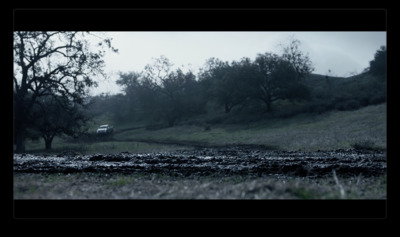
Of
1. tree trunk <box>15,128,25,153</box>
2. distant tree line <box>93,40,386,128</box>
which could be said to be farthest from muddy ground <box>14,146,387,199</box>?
distant tree line <box>93,40,386,128</box>

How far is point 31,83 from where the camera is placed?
3022 cm

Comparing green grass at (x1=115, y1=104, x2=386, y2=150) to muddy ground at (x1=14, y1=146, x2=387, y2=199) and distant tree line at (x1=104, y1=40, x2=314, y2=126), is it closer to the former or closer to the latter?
distant tree line at (x1=104, y1=40, x2=314, y2=126)

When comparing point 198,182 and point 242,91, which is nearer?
point 198,182

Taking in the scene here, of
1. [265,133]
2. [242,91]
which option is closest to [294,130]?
[265,133]

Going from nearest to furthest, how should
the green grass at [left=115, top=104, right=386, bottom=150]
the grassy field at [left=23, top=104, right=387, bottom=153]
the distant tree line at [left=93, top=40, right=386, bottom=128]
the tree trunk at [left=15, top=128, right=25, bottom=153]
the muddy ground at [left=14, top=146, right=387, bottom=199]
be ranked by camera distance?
the muddy ground at [left=14, top=146, right=387, bottom=199] < the tree trunk at [left=15, top=128, right=25, bottom=153] < the grassy field at [left=23, top=104, right=387, bottom=153] < the green grass at [left=115, top=104, right=386, bottom=150] < the distant tree line at [left=93, top=40, right=386, bottom=128]

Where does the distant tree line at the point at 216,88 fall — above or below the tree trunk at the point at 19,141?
above

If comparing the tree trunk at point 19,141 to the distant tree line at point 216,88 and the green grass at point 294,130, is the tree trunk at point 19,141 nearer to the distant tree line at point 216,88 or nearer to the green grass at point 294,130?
the green grass at point 294,130

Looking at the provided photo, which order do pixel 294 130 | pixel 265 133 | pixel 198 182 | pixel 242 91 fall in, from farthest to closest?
pixel 242 91 → pixel 265 133 → pixel 294 130 → pixel 198 182

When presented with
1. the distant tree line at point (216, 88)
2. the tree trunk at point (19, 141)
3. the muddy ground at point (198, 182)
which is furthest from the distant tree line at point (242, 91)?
the muddy ground at point (198, 182)

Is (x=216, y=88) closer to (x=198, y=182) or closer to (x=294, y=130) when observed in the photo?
(x=294, y=130)

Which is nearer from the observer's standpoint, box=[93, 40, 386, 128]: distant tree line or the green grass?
the green grass
